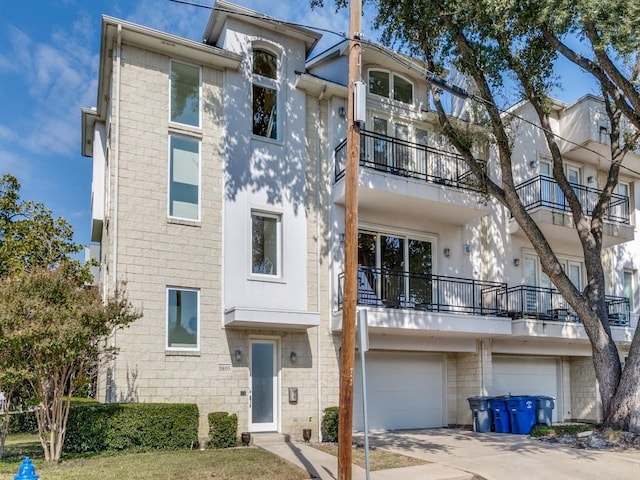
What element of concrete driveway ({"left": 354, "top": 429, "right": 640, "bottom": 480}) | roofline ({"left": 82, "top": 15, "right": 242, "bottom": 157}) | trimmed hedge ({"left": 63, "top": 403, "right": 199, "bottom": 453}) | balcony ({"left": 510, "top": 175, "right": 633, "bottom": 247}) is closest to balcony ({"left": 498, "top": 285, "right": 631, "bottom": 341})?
balcony ({"left": 510, "top": 175, "right": 633, "bottom": 247})

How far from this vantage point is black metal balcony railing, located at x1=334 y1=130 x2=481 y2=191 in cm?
1561

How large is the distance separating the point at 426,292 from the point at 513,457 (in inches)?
230

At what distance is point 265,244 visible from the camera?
14602mm

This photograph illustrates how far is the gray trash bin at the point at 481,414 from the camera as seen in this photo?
15.9 metres

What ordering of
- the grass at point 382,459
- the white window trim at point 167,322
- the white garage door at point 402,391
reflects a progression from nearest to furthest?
1. the grass at point 382,459
2. the white window trim at point 167,322
3. the white garage door at point 402,391

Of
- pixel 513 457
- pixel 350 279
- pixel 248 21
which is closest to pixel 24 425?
pixel 350 279

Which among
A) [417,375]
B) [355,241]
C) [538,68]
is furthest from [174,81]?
[417,375]

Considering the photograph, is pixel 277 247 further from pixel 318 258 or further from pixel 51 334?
pixel 51 334

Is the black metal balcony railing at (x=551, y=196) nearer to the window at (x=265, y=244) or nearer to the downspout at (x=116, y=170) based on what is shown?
the window at (x=265, y=244)

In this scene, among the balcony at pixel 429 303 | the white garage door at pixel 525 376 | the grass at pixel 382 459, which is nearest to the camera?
the grass at pixel 382 459

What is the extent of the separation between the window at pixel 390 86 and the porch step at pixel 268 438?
1003 cm

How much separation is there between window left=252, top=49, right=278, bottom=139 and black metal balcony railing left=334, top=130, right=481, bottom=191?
194 centimetres

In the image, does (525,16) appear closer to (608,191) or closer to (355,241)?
(608,191)

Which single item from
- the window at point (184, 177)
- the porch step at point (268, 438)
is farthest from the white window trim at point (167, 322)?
the porch step at point (268, 438)
